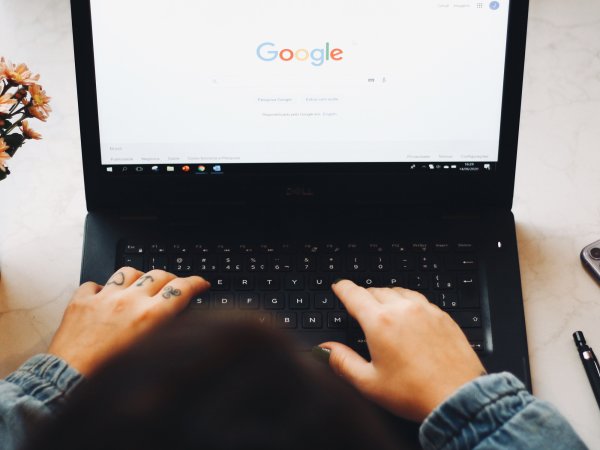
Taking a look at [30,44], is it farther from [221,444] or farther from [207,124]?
[221,444]

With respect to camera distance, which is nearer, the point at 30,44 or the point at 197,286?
the point at 197,286

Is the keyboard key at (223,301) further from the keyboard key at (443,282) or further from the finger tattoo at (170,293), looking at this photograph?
the keyboard key at (443,282)

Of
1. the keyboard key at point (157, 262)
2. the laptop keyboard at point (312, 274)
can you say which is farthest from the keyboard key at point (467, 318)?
the keyboard key at point (157, 262)

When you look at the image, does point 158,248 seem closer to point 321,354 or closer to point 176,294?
point 176,294

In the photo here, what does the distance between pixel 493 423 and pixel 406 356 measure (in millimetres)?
111

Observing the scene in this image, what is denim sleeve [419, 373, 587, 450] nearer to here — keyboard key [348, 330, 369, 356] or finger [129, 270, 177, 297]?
keyboard key [348, 330, 369, 356]

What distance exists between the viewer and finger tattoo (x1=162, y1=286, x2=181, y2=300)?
2.05 feet

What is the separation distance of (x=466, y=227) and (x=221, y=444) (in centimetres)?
48

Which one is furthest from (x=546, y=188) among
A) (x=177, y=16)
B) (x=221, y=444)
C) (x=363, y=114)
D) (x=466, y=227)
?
(x=221, y=444)

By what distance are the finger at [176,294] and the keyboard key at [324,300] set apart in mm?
124

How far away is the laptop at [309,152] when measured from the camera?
661 millimetres

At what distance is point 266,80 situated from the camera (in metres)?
0.68

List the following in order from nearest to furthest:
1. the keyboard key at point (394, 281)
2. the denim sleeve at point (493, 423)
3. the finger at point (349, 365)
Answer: the denim sleeve at point (493, 423) → the finger at point (349, 365) → the keyboard key at point (394, 281)

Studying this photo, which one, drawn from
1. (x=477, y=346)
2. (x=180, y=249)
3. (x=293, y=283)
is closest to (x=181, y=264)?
(x=180, y=249)
